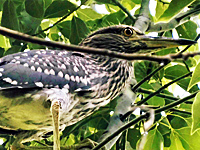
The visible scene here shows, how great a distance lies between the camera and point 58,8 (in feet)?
7.07

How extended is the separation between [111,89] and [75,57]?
291 mm

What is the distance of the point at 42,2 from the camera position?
6.94ft

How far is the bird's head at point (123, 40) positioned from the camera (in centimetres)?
212

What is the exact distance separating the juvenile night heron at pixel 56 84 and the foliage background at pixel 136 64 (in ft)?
0.47

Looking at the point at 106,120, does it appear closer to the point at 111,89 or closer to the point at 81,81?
the point at 111,89

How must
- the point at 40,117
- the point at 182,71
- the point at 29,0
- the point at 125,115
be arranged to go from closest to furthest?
the point at 125,115, the point at 40,117, the point at 29,0, the point at 182,71

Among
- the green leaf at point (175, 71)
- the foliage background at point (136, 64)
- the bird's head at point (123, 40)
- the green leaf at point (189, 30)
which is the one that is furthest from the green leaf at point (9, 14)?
the green leaf at point (189, 30)

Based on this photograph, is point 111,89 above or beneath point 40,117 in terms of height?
above

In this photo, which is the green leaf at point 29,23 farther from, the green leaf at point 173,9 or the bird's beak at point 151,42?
the green leaf at point 173,9

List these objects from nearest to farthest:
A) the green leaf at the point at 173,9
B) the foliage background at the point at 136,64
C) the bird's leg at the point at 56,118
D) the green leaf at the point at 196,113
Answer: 1. the bird's leg at the point at 56,118
2. the green leaf at the point at 196,113
3. the green leaf at the point at 173,9
4. the foliage background at the point at 136,64

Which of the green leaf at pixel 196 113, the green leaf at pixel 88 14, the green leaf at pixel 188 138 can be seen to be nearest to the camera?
the green leaf at pixel 196 113

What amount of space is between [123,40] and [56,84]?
25.0 inches

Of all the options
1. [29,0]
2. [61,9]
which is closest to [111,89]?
[61,9]

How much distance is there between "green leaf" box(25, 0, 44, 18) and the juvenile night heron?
0.23 meters
